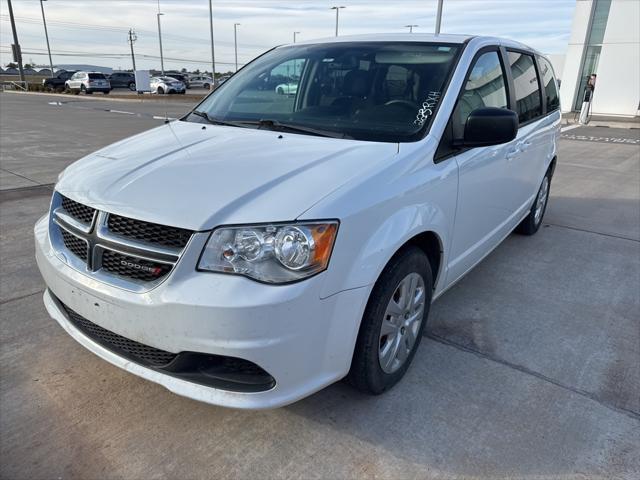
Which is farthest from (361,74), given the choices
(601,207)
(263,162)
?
(601,207)

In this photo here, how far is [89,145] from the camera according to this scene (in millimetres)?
10109

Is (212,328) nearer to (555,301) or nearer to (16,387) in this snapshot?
(16,387)

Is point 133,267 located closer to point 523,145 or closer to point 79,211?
point 79,211

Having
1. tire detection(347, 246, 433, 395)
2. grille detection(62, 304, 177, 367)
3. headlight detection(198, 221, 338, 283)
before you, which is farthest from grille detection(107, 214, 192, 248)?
tire detection(347, 246, 433, 395)

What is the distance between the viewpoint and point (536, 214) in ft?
16.8

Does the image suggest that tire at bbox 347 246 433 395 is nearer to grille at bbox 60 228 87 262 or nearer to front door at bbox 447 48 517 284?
front door at bbox 447 48 517 284

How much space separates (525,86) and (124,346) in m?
3.55

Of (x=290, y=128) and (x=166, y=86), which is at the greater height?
(x=290, y=128)

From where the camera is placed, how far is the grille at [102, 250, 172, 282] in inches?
78.4

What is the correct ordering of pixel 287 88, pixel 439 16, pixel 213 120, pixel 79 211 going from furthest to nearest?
pixel 439 16 → pixel 287 88 → pixel 213 120 → pixel 79 211

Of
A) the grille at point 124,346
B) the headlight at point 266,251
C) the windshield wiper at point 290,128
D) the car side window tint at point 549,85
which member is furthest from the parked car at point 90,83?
the headlight at point 266,251

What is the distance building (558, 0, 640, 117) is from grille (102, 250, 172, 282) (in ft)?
78.1

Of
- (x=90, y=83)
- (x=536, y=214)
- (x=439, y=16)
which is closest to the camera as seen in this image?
(x=536, y=214)

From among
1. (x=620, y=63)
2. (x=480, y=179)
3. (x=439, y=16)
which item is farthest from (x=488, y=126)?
(x=620, y=63)
